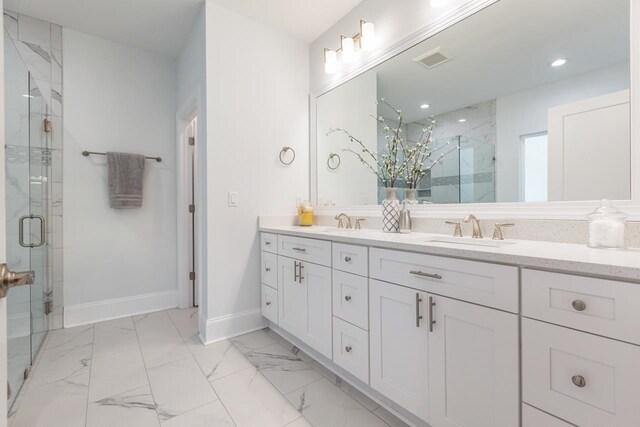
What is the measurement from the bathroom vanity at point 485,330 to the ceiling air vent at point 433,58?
1226mm

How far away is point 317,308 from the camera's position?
5.98 feet

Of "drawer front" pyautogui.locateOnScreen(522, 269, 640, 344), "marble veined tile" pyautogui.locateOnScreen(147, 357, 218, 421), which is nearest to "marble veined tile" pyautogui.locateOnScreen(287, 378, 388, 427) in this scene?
"marble veined tile" pyautogui.locateOnScreen(147, 357, 218, 421)

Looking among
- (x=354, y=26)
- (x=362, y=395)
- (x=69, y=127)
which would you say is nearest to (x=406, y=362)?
(x=362, y=395)

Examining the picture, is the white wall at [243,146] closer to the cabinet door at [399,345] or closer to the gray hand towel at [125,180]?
the gray hand towel at [125,180]

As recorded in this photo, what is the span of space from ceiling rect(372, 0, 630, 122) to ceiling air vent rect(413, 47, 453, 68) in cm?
2

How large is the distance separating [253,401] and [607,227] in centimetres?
176

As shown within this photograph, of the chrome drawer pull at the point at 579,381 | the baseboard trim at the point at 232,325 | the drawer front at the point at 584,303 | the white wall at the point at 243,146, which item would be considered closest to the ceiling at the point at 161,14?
the white wall at the point at 243,146

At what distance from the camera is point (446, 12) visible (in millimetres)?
1718

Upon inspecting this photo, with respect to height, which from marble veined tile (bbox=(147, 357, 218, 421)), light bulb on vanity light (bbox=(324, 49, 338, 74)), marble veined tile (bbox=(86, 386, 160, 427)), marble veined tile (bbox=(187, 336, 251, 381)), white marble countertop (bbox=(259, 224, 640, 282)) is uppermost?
light bulb on vanity light (bbox=(324, 49, 338, 74))

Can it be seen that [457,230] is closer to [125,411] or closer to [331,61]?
[331,61]

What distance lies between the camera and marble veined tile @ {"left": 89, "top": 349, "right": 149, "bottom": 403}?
65.1 inches

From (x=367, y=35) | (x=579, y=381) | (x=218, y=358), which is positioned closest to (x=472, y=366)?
(x=579, y=381)

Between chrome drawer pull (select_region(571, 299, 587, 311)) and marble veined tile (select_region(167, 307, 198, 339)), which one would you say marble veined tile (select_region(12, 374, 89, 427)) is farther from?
chrome drawer pull (select_region(571, 299, 587, 311))

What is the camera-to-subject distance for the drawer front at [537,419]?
2.87 ft
